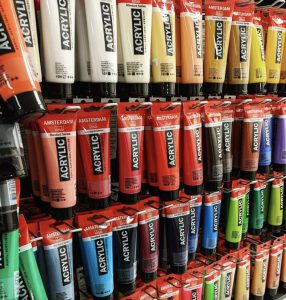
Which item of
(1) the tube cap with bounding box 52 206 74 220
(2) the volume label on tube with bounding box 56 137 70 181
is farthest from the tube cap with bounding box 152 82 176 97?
(1) the tube cap with bounding box 52 206 74 220

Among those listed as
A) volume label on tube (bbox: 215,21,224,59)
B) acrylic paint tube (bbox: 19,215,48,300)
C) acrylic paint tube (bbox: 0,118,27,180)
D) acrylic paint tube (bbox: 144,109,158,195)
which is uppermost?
volume label on tube (bbox: 215,21,224,59)

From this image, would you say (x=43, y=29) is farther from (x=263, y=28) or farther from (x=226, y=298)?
(x=226, y=298)

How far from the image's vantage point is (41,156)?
3.38ft

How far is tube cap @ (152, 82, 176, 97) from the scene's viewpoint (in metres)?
1.14

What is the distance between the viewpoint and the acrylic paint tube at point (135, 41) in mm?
1049

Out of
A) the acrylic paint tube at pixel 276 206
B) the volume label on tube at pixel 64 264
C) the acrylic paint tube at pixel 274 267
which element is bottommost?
the acrylic paint tube at pixel 274 267

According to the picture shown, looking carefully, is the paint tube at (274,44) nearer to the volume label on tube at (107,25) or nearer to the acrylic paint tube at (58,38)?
the volume label on tube at (107,25)

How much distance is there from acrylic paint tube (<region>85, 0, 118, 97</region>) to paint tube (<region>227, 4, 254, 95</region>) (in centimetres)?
54

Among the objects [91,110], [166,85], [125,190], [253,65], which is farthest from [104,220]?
[253,65]

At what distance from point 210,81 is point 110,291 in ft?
2.70

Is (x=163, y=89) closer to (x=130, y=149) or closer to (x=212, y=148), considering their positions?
(x=130, y=149)

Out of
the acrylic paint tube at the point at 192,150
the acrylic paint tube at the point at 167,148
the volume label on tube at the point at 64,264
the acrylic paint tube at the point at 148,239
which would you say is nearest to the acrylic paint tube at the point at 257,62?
the acrylic paint tube at the point at 192,150

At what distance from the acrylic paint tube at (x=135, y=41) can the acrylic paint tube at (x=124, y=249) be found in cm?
45

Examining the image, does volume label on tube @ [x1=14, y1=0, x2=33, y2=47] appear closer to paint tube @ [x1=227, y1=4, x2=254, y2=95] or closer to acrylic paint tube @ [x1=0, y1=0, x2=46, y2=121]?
acrylic paint tube @ [x1=0, y1=0, x2=46, y2=121]
